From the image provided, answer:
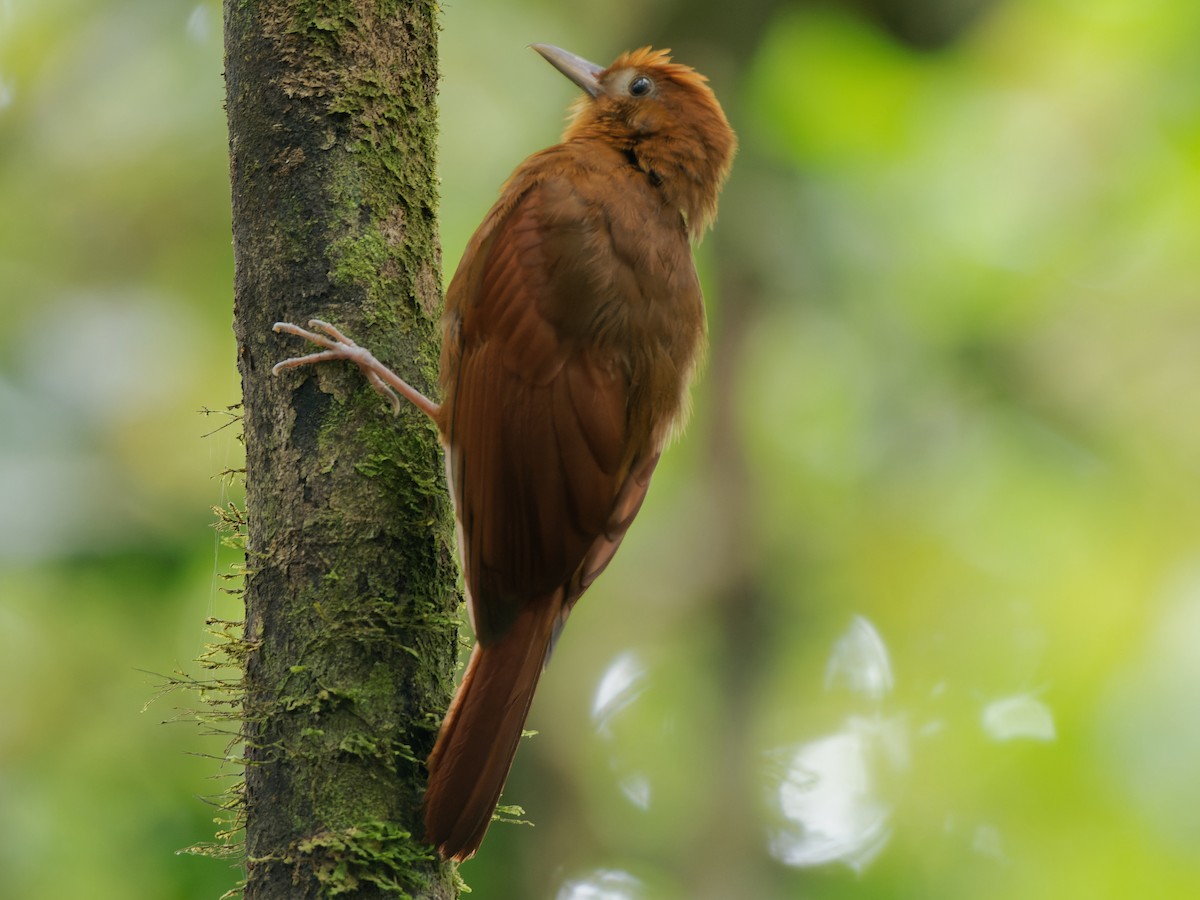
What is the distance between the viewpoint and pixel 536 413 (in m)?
2.62

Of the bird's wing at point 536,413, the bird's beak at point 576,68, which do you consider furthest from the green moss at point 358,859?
the bird's beak at point 576,68

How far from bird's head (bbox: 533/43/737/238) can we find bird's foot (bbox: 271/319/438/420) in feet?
3.42

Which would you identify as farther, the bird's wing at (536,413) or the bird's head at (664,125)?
the bird's head at (664,125)

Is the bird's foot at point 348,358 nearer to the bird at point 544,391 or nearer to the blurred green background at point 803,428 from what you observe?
the bird at point 544,391

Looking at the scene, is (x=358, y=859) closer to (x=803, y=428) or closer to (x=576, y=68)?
(x=576, y=68)

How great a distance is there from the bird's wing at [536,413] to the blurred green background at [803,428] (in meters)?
2.74

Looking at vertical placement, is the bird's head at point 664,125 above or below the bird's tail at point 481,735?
above

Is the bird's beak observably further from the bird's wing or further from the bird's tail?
the bird's tail

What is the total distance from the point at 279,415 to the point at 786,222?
3.99 metres

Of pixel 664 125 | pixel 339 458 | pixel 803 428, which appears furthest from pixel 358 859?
pixel 803 428

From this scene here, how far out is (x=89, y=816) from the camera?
4977 mm

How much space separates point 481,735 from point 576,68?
2.16m

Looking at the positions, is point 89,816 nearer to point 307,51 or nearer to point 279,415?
point 279,415

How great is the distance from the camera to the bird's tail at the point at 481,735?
2.10 m
